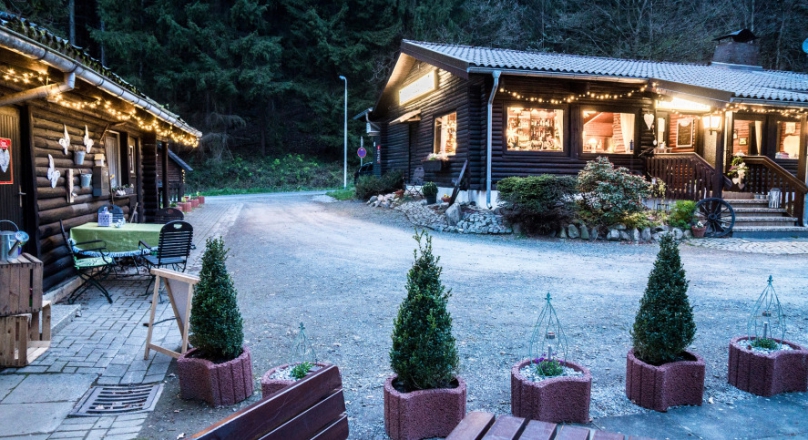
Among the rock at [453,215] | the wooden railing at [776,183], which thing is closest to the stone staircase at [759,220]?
the wooden railing at [776,183]

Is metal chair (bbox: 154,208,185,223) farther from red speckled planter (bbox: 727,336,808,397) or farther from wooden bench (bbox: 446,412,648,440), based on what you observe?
red speckled planter (bbox: 727,336,808,397)

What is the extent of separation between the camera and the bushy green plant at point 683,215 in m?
12.6

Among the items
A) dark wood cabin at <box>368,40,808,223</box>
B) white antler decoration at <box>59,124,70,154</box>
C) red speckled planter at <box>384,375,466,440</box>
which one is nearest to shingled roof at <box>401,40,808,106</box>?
→ dark wood cabin at <box>368,40,808,223</box>

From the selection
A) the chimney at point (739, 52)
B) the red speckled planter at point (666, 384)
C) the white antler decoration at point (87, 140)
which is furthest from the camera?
the chimney at point (739, 52)

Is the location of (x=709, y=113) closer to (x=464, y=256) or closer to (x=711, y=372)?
(x=464, y=256)

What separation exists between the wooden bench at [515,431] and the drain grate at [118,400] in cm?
255

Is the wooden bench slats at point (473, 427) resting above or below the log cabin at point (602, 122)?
below

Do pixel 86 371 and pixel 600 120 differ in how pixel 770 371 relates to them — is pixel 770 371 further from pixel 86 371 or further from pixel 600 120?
pixel 600 120

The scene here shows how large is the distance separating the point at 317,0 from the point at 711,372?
40.5 meters

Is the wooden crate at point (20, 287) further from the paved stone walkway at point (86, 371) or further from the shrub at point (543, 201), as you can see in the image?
the shrub at point (543, 201)

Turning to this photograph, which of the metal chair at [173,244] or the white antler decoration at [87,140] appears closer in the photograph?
the metal chair at [173,244]

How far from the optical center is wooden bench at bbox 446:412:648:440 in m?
2.29

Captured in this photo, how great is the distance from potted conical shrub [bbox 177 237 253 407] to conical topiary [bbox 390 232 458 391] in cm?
130

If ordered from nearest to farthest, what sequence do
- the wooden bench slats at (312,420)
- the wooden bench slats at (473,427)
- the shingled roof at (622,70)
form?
the wooden bench slats at (312,420), the wooden bench slats at (473,427), the shingled roof at (622,70)
